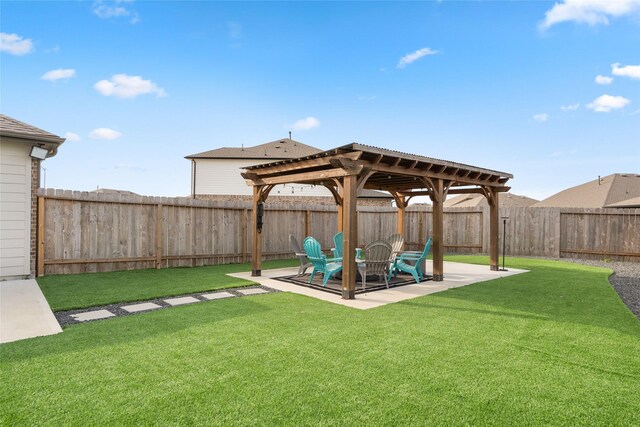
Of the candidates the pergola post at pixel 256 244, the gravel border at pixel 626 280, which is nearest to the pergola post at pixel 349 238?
the pergola post at pixel 256 244

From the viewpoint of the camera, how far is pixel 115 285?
7082 millimetres

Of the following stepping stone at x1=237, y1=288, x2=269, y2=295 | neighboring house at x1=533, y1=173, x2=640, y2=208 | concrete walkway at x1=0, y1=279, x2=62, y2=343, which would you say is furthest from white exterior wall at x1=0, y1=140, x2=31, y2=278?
neighboring house at x1=533, y1=173, x2=640, y2=208

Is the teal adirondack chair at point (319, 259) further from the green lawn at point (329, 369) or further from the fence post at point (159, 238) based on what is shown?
the fence post at point (159, 238)

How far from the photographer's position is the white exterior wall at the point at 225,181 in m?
23.9

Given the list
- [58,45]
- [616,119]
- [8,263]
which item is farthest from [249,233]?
[616,119]

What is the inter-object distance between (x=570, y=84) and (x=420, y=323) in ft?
38.4

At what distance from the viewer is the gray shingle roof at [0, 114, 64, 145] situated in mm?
7243

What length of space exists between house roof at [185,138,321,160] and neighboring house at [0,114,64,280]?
16.0 m

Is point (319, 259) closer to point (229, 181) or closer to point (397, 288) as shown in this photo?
point (397, 288)

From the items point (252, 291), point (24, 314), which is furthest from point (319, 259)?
point (24, 314)

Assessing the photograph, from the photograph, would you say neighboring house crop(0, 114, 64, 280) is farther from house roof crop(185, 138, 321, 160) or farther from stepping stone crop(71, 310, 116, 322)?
house roof crop(185, 138, 321, 160)

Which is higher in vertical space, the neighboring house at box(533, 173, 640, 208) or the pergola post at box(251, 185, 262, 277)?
the neighboring house at box(533, 173, 640, 208)

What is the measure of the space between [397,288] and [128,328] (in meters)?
5.09

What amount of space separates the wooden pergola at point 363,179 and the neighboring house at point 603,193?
13.2 m
